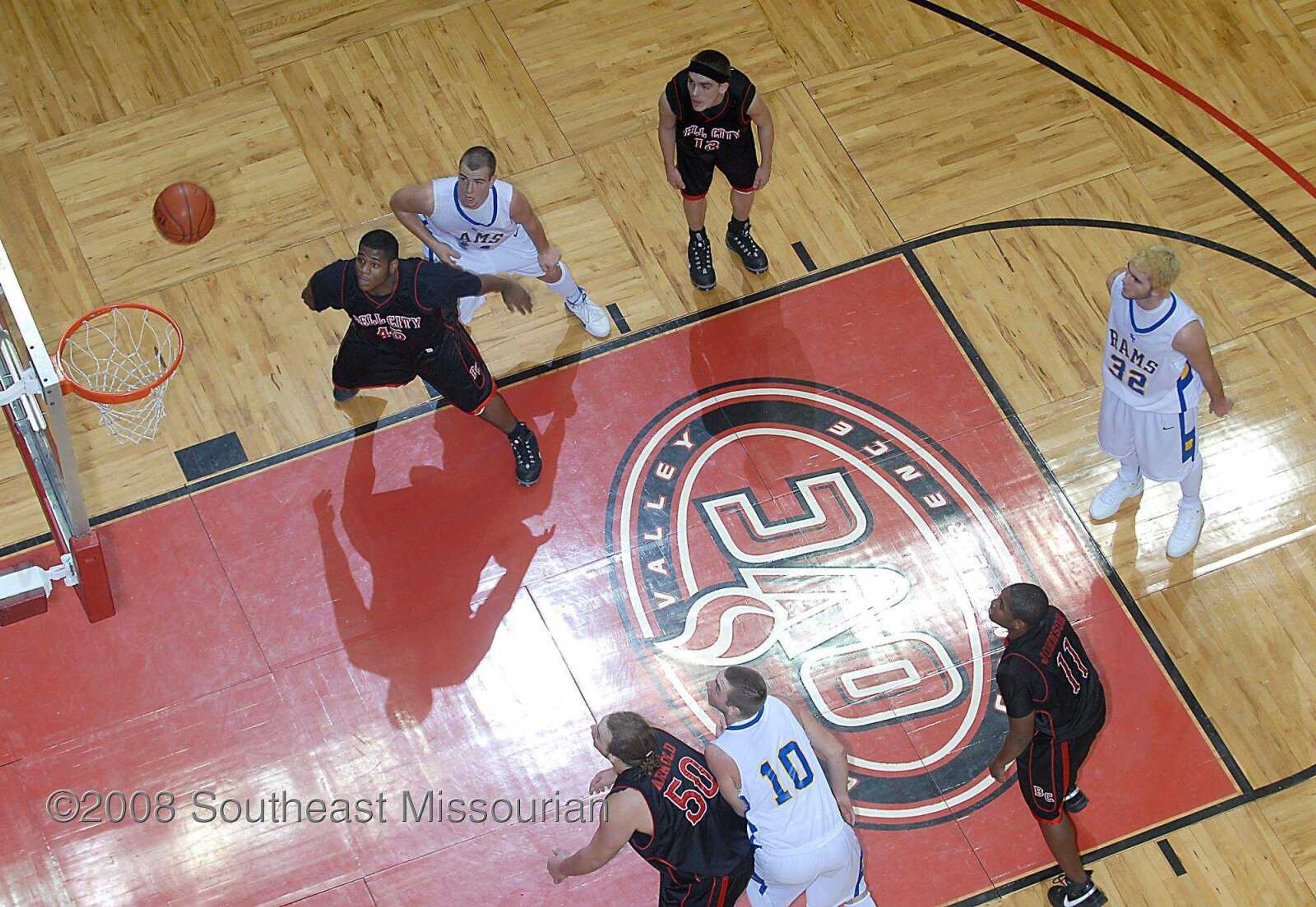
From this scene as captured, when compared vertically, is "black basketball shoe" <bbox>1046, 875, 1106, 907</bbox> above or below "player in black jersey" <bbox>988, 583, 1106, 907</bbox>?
below

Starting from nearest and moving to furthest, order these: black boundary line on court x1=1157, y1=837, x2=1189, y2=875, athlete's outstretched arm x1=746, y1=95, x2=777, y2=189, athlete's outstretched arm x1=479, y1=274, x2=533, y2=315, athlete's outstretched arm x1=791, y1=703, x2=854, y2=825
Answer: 1. athlete's outstretched arm x1=791, y1=703, x2=854, y2=825
2. black boundary line on court x1=1157, y1=837, x2=1189, y2=875
3. athlete's outstretched arm x1=479, y1=274, x2=533, y2=315
4. athlete's outstretched arm x1=746, y1=95, x2=777, y2=189

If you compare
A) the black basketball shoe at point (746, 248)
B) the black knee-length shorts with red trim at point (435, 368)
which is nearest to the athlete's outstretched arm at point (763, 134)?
the black basketball shoe at point (746, 248)

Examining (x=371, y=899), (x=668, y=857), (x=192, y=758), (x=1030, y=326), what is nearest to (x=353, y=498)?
(x=192, y=758)

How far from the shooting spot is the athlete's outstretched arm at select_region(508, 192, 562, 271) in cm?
634

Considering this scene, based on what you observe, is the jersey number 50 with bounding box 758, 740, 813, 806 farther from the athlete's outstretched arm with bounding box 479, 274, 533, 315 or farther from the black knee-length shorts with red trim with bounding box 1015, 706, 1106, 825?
the athlete's outstretched arm with bounding box 479, 274, 533, 315

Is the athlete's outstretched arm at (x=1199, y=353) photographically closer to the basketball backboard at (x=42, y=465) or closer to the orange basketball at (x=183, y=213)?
the basketball backboard at (x=42, y=465)

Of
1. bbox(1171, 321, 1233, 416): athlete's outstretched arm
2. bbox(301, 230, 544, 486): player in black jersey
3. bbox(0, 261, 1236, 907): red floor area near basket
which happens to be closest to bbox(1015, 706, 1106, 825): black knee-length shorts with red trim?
bbox(0, 261, 1236, 907): red floor area near basket

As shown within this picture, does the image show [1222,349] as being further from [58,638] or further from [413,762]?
[58,638]

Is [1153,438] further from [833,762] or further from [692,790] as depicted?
[692,790]

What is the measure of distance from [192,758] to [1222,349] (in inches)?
211

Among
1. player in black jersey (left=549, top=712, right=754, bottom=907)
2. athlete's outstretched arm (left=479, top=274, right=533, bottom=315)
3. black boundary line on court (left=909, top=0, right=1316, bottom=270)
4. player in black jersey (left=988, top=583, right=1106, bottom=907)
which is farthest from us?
black boundary line on court (left=909, top=0, right=1316, bottom=270)

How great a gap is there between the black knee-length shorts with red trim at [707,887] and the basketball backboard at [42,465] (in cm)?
282

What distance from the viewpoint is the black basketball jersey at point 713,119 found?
21.1 feet

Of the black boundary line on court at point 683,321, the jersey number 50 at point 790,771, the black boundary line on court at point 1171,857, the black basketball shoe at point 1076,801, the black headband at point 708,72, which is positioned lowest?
the black boundary line on court at point 1171,857
